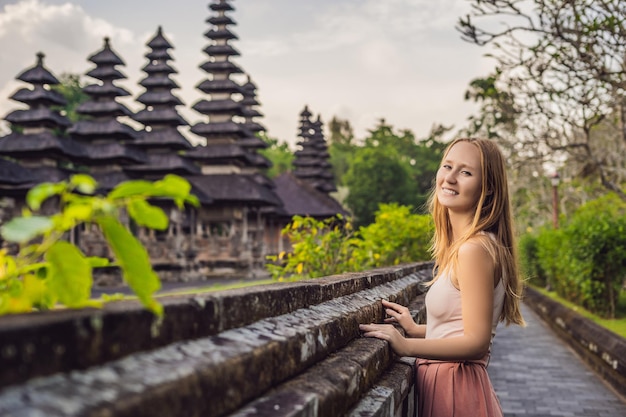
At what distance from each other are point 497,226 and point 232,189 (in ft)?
116

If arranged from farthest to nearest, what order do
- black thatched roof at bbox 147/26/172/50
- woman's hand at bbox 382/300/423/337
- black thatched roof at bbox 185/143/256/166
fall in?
black thatched roof at bbox 185/143/256/166 < black thatched roof at bbox 147/26/172/50 < woman's hand at bbox 382/300/423/337

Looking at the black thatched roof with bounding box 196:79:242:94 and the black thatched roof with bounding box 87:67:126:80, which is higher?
the black thatched roof with bounding box 196:79:242:94

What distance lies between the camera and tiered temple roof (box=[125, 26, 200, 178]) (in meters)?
35.1

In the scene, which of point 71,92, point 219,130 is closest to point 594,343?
point 219,130

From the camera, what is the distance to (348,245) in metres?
10.1

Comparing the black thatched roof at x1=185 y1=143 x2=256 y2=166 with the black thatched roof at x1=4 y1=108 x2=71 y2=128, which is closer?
the black thatched roof at x1=4 y1=108 x2=71 y2=128

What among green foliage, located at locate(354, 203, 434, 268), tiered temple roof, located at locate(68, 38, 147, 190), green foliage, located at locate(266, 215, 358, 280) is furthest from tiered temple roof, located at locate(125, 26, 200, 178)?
green foliage, located at locate(266, 215, 358, 280)

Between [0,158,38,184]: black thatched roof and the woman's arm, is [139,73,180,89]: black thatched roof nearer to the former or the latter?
[0,158,38,184]: black thatched roof

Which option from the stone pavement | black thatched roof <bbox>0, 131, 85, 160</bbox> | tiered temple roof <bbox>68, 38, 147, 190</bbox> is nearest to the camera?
the stone pavement

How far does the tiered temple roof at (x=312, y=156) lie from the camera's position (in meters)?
60.2

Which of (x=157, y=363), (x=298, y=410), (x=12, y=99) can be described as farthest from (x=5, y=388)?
(x=12, y=99)

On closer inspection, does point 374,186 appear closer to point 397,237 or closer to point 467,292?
point 397,237

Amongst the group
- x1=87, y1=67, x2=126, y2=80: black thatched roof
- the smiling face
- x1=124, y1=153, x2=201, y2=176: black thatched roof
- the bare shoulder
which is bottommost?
the bare shoulder

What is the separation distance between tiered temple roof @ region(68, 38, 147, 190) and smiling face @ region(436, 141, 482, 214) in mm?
30245
